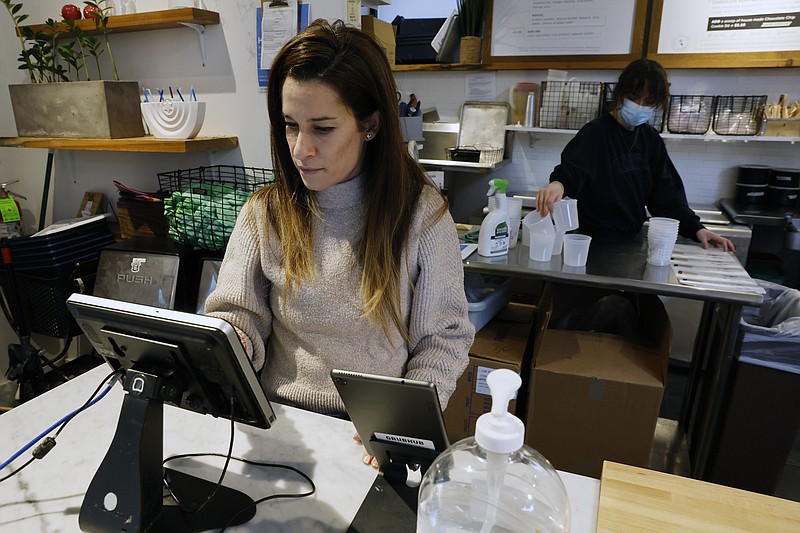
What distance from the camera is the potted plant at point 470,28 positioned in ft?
11.5

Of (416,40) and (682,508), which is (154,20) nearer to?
(416,40)

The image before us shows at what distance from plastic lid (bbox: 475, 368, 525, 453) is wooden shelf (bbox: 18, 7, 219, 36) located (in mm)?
2135

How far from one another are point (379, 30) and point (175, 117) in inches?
36.2

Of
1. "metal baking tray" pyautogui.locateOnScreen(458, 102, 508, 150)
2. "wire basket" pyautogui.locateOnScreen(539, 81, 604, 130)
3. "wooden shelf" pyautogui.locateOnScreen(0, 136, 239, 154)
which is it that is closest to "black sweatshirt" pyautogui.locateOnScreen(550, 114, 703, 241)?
"wire basket" pyautogui.locateOnScreen(539, 81, 604, 130)

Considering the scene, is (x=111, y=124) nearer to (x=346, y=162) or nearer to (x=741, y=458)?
(x=346, y=162)

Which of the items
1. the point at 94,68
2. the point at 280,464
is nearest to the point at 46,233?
the point at 94,68

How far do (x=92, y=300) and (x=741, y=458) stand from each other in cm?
212

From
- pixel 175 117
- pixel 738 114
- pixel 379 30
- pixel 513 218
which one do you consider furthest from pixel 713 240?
pixel 175 117

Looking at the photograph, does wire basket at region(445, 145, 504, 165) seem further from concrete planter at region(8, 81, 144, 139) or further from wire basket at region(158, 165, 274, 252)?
concrete planter at region(8, 81, 144, 139)

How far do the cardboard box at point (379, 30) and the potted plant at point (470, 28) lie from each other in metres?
1.25

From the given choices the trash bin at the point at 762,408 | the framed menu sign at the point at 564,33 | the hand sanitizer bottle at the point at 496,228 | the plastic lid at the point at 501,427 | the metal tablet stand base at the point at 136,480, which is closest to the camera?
the plastic lid at the point at 501,427

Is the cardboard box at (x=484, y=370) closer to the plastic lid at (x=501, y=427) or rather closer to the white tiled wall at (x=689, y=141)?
the plastic lid at (x=501, y=427)

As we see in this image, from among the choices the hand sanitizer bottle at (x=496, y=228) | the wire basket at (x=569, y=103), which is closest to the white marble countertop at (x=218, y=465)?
the hand sanitizer bottle at (x=496, y=228)

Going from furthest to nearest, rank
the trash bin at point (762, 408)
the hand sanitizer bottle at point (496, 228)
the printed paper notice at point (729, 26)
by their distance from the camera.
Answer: the printed paper notice at point (729, 26) → the hand sanitizer bottle at point (496, 228) → the trash bin at point (762, 408)
